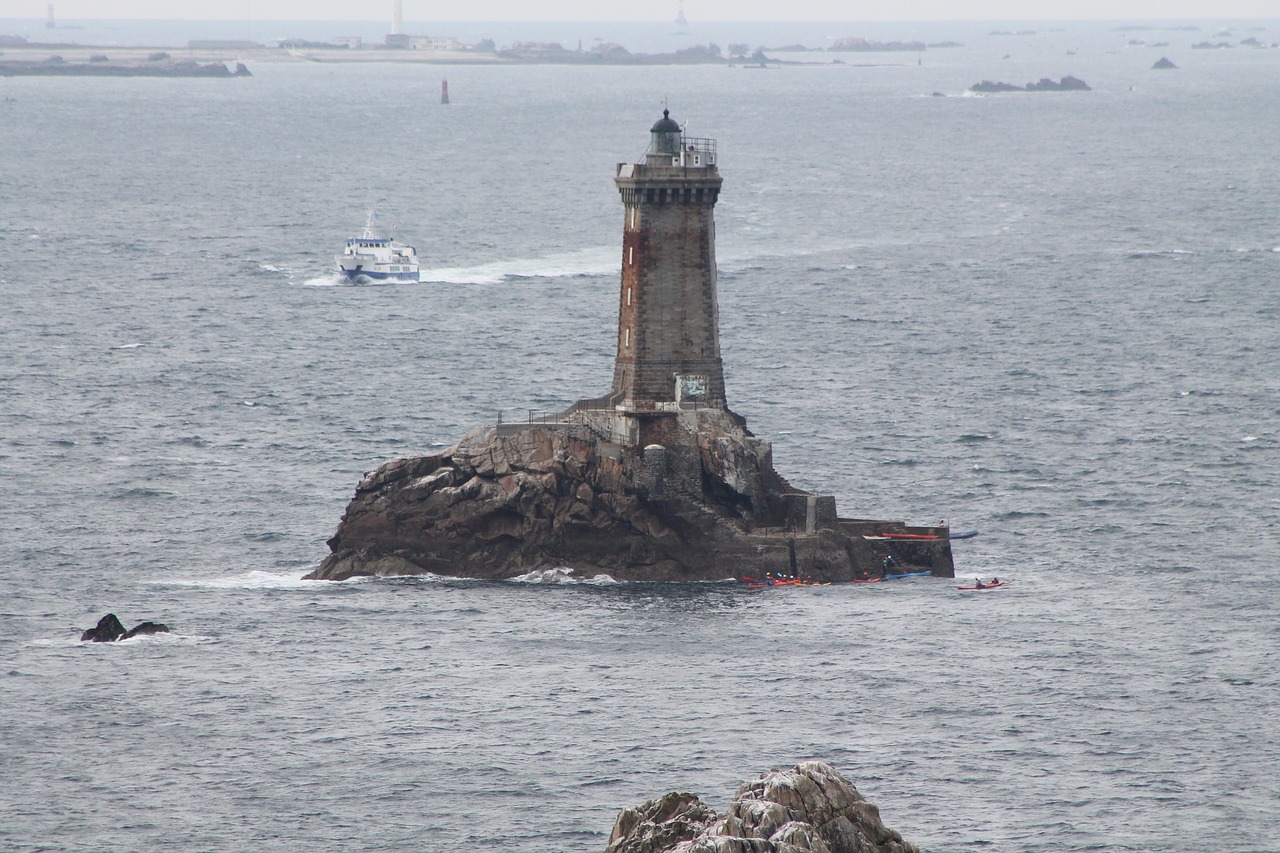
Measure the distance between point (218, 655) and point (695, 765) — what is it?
18.4 m

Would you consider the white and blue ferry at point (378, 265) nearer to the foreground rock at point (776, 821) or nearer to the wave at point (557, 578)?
the wave at point (557, 578)

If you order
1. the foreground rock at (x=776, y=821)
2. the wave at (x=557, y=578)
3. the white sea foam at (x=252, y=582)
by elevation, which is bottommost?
the white sea foam at (x=252, y=582)

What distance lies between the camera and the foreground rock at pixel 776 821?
3672 cm

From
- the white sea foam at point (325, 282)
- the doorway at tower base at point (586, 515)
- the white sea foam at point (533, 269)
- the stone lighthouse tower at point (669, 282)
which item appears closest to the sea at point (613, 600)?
the doorway at tower base at point (586, 515)

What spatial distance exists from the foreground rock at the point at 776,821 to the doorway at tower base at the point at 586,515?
38748 millimetres

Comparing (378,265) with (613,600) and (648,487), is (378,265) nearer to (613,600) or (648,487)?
(648,487)

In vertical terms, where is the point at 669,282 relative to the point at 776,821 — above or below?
above

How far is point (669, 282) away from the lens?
265ft

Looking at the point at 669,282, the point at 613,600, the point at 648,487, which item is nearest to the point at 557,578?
the point at 613,600

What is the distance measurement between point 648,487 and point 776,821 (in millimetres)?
41378

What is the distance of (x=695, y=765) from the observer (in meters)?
59.3

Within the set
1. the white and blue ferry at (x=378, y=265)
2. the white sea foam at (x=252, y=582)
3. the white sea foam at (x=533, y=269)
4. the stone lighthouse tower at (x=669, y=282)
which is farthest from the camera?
the white sea foam at (x=533, y=269)

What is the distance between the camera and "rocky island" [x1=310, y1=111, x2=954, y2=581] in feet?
256

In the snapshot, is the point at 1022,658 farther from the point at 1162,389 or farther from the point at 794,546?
the point at 1162,389
